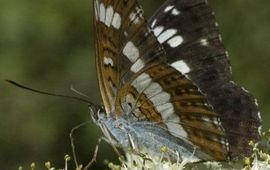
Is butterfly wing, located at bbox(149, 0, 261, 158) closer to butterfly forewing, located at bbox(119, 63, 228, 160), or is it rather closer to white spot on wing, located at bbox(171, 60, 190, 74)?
white spot on wing, located at bbox(171, 60, 190, 74)

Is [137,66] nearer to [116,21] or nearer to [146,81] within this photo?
[146,81]

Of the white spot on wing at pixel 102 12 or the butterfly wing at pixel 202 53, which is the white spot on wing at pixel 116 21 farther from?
the butterfly wing at pixel 202 53

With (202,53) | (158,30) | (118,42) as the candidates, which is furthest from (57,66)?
(118,42)

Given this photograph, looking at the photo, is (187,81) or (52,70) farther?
(52,70)

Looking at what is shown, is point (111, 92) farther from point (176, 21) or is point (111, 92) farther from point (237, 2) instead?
point (237, 2)

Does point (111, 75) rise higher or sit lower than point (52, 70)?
lower

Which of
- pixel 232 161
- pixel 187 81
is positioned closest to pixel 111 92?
pixel 187 81

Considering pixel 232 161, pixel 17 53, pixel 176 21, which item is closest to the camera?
pixel 232 161

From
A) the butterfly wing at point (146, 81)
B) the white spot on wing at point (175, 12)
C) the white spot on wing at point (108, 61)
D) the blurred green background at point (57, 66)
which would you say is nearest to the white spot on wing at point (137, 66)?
the butterfly wing at point (146, 81)
